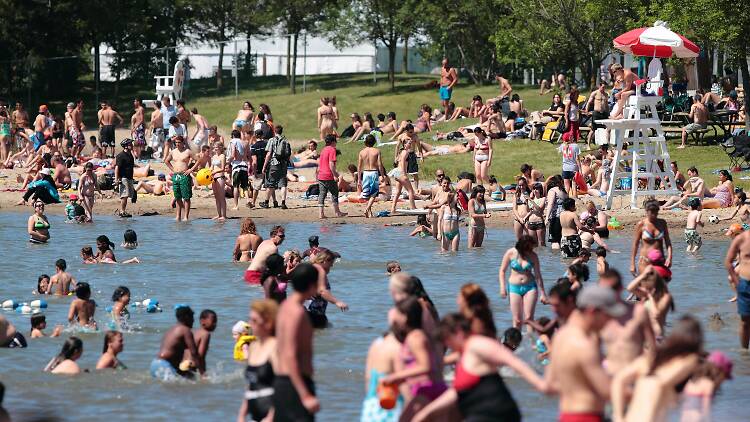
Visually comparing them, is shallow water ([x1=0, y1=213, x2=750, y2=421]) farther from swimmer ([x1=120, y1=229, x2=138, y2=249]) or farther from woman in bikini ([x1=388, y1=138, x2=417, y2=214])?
woman in bikini ([x1=388, y1=138, x2=417, y2=214])

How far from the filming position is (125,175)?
28.3 meters

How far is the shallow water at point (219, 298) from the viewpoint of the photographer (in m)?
13.1

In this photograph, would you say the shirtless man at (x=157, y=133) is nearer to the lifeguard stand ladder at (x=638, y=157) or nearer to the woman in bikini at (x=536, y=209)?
the lifeguard stand ladder at (x=638, y=157)

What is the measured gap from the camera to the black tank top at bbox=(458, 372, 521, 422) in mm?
8203

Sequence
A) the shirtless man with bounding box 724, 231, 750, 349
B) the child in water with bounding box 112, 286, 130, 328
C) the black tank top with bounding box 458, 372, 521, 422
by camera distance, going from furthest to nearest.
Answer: the child in water with bounding box 112, 286, 130, 328 → the shirtless man with bounding box 724, 231, 750, 349 → the black tank top with bounding box 458, 372, 521, 422

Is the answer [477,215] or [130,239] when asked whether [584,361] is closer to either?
[477,215]

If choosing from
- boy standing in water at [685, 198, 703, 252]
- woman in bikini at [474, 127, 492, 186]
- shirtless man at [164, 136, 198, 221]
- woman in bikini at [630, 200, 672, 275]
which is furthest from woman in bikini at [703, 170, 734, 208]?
woman in bikini at [630, 200, 672, 275]

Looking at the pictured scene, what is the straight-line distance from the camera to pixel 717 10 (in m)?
30.8

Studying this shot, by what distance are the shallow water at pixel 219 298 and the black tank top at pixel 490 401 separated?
14.0 ft

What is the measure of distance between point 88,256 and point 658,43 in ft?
36.7

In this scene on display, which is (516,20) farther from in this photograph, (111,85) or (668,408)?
(668,408)

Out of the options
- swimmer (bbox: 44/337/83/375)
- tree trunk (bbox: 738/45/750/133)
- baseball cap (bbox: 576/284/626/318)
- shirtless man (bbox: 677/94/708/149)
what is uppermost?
tree trunk (bbox: 738/45/750/133)

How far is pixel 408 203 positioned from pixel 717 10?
27.0 feet

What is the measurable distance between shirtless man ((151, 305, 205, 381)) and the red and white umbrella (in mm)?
15379
